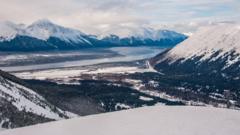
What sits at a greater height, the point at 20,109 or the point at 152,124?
the point at 152,124

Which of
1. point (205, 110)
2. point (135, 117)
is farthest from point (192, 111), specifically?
point (135, 117)

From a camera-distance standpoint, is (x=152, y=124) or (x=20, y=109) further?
(x=20, y=109)

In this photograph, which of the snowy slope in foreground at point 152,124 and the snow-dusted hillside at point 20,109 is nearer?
the snowy slope in foreground at point 152,124

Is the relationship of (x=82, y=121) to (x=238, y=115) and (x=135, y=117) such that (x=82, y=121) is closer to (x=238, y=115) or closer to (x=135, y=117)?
(x=135, y=117)

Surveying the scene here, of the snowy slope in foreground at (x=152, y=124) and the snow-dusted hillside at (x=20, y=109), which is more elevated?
the snowy slope in foreground at (x=152, y=124)
